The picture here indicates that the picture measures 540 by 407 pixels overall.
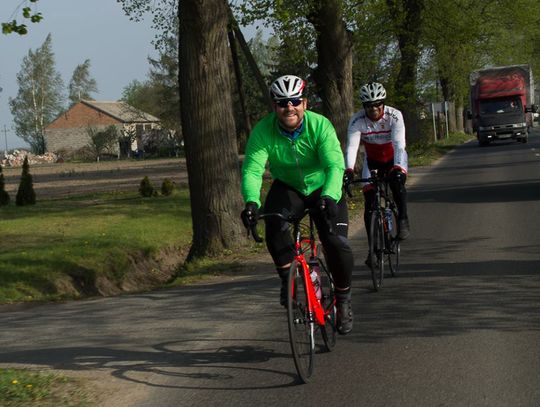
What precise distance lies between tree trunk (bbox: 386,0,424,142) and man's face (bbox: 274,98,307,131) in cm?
2973

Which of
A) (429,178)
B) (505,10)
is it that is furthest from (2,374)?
(505,10)

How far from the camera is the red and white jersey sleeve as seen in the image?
1076cm

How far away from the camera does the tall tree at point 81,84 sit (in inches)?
5969

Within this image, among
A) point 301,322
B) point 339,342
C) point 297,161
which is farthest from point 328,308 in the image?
point 297,161

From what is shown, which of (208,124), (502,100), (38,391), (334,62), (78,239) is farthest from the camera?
(502,100)

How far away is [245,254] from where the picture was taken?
14.9 m

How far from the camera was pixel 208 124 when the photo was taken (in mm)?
15469

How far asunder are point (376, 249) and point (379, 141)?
124 centimetres

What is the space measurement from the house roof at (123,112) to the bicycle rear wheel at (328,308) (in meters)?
111

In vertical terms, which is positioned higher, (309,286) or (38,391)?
(309,286)

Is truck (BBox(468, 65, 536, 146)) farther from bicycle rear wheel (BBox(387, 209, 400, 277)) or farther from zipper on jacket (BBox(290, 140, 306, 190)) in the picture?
zipper on jacket (BBox(290, 140, 306, 190))

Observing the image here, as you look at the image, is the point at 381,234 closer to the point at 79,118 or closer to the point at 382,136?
the point at 382,136

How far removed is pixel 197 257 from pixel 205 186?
1.07 metres

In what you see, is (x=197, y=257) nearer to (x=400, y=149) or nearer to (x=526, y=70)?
(x=400, y=149)
